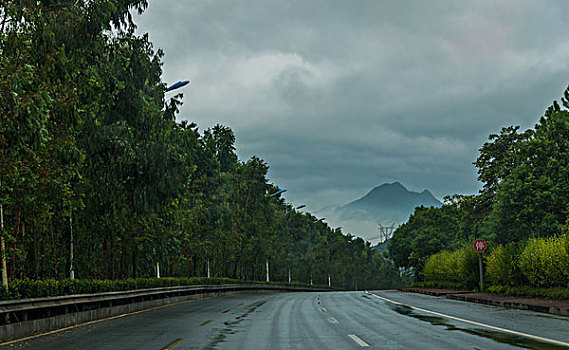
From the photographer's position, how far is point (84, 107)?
68.4 ft

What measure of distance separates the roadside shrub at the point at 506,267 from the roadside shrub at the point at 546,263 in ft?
4.11

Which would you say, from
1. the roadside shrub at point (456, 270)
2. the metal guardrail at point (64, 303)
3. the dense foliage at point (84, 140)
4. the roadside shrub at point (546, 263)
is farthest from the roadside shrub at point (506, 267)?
the metal guardrail at point (64, 303)

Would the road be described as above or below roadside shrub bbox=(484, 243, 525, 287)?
below

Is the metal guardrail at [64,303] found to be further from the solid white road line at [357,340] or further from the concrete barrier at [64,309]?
the solid white road line at [357,340]

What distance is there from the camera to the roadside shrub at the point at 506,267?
89.3 feet

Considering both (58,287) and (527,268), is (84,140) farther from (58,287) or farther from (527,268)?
(527,268)

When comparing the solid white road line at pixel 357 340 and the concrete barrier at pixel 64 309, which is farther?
the concrete barrier at pixel 64 309

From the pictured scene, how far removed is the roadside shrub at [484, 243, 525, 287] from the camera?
2722cm

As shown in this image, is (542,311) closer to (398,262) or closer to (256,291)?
(256,291)

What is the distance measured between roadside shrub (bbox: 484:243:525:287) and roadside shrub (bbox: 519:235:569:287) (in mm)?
1254

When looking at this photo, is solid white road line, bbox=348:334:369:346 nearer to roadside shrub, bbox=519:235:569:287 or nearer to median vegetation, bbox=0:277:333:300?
median vegetation, bbox=0:277:333:300

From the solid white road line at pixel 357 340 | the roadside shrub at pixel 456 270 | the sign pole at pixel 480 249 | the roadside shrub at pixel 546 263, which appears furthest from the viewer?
the roadside shrub at pixel 456 270

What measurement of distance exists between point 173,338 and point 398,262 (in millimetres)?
92961

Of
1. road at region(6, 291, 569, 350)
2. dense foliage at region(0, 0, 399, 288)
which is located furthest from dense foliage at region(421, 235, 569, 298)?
dense foliage at region(0, 0, 399, 288)
